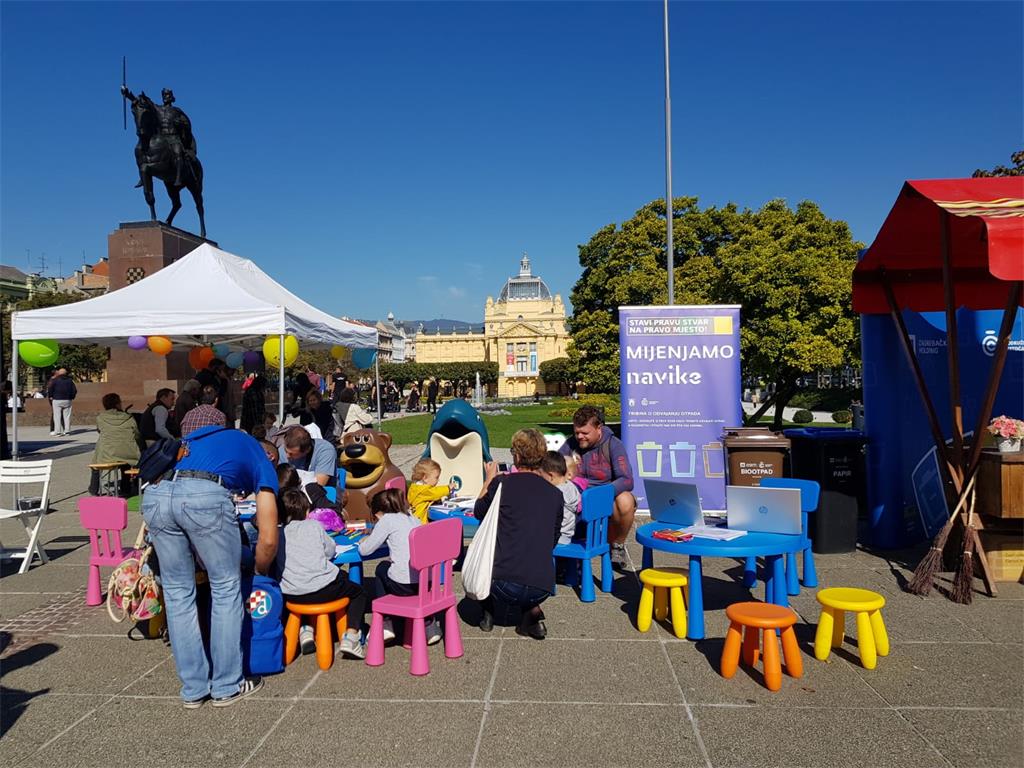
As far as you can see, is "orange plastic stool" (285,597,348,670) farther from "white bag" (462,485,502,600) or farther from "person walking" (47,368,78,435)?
"person walking" (47,368,78,435)

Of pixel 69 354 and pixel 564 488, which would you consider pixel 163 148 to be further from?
pixel 69 354

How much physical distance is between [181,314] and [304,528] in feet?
18.1

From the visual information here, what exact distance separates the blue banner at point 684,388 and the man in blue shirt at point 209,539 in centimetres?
581

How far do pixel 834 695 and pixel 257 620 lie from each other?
3.22 metres

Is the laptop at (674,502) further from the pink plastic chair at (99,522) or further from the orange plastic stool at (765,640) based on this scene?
the pink plastic chair at (99,522)

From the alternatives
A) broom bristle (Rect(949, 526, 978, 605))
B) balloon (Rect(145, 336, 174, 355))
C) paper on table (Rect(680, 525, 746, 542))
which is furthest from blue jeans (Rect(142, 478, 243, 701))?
balloon (Rect(145, 336, 174, 355))

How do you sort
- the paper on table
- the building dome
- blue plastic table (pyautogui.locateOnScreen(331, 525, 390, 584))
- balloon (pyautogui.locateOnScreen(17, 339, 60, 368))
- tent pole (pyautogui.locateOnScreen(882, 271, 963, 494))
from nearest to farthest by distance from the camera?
blue plastic table (pyautogui.locateOnScreen(331, 525, 390, 584)), the paper on table, tent pole (pyautogui.locateOnScreen(882, 271, 963, 494)), balloon (pyautogui.locateOnScreen(17, 339, 60, 368)), the building dome

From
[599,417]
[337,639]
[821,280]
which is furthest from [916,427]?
[821,280]

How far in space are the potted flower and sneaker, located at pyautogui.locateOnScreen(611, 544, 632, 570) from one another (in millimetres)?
3227

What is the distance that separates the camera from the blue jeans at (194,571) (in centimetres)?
371

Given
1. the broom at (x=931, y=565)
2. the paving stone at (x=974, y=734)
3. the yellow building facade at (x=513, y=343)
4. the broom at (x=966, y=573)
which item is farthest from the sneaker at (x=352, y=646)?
the yellow building facade at (x=513, y=343)

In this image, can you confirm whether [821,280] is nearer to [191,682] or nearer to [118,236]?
[118,236]

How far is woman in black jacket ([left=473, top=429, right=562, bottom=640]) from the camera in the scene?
4.78 m

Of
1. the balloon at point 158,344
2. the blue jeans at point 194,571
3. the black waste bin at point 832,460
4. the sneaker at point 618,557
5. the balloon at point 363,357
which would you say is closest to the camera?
the blue jeans at point 194,571
